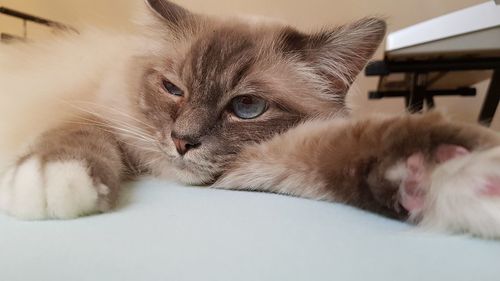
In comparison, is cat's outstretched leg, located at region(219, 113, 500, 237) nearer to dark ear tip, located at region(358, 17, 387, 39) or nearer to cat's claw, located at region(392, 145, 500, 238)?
cat's claw, located at region(392, 145, 500, 238)

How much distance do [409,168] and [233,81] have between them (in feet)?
1.80

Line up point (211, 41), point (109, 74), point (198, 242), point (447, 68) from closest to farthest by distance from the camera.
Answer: point (198, 242) → point (211, 41) → point (109, 74) → point (447, 68)

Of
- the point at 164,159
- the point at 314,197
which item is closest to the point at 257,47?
the point at 164,159

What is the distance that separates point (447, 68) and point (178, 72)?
1.28 m

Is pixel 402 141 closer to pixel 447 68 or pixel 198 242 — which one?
pixel 198 242

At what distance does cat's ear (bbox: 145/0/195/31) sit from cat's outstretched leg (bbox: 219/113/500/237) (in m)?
0.64

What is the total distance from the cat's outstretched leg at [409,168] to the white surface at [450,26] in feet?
3.63

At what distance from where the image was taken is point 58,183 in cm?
75

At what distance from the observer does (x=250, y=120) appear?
1.06 meters

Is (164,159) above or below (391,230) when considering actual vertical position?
below

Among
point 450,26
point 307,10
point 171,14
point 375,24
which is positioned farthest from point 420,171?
point 307,10

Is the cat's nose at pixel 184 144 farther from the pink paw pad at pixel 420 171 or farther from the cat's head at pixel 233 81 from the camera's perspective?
the pink paw pad at pixel 420 171

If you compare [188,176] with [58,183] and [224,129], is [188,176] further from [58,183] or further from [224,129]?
[58,183]

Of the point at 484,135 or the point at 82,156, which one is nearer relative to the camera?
the point at 484,135
